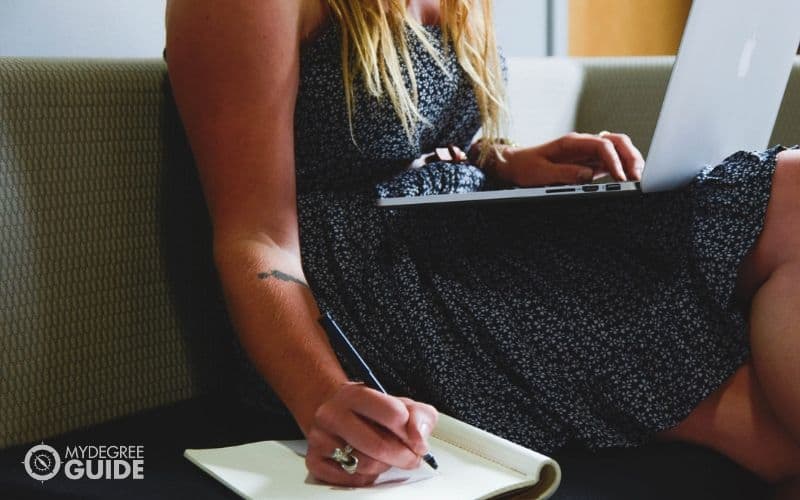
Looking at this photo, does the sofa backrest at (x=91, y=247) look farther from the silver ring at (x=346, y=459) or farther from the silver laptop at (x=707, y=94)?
the silver ring at (x=346, y=459)

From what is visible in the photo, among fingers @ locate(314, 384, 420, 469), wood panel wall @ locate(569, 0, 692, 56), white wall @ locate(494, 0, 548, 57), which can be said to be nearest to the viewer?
fingers @ locate(314, 384, 420, 469)

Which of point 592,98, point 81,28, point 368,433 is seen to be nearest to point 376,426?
point 368,433

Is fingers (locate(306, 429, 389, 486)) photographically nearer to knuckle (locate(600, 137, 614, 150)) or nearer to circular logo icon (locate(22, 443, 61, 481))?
circular logo icon (locate(22, 443, 61, 481))

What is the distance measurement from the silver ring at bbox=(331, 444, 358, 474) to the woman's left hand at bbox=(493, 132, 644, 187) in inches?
19.9

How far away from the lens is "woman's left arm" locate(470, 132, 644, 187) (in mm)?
1073

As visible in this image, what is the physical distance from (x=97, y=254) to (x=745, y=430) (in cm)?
63

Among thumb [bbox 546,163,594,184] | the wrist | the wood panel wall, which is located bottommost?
the wood panel wall

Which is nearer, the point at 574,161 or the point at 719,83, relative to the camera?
the point at 719,83

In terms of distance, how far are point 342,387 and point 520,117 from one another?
3.21 feet

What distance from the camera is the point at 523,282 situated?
92 cm

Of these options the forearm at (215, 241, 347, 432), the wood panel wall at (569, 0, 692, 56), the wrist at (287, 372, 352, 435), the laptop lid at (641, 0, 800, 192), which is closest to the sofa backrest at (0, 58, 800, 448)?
the forearm at (215, 241, 347, 432)

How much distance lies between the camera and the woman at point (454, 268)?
2.77 ft

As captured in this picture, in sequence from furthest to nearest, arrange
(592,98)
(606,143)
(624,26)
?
(624,26) < (592,98) < (606,143)

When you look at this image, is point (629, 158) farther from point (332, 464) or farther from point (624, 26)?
point (624, 26)
